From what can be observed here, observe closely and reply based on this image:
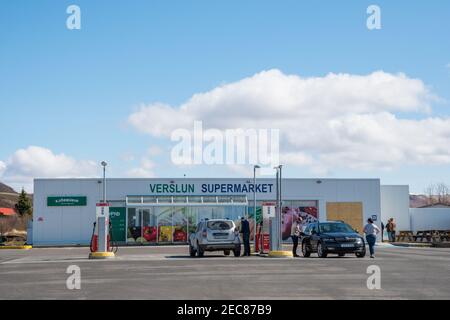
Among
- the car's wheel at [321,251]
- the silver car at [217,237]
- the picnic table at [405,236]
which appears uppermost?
the silver car at [217,237]

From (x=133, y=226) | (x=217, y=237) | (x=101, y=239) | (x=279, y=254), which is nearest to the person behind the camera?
(x=279, y=254)

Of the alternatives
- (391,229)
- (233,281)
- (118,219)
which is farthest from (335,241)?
(118,219)

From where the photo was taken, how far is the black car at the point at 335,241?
25422 millimetres

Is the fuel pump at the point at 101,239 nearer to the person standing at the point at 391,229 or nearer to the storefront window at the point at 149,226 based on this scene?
the storefront window at the point at 149,226

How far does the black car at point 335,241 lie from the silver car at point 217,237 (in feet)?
10.4

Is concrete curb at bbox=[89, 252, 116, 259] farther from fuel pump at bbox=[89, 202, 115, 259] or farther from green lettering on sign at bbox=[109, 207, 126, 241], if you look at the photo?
green lettering on sign at bbox=[109, 207, 126, 241]

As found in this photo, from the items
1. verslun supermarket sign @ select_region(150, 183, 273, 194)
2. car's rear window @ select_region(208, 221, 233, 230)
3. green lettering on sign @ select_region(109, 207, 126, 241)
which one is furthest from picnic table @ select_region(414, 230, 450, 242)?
car's rear window @ select_region(208, 221, 233, 230)

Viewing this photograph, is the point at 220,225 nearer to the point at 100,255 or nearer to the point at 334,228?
the point at 334,228

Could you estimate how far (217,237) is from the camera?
2731 cm

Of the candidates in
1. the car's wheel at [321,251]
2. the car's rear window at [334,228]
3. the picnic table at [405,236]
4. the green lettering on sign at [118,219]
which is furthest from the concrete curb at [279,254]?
the picnic table at [405,236]

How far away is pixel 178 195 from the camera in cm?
4800

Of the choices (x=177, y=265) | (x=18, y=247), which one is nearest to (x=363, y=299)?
(x=177, y=265)

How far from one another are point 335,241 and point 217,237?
4937 millimetres
